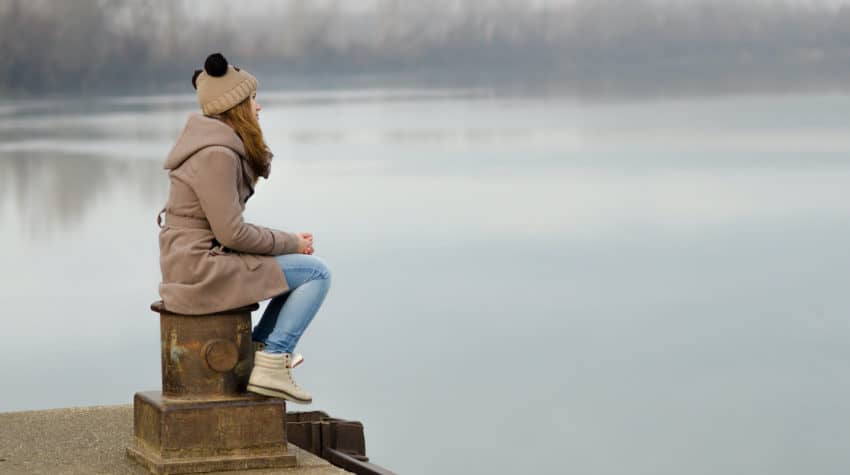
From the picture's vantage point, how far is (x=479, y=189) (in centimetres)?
2548

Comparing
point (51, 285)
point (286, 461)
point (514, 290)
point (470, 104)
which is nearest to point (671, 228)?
point (514, 290)

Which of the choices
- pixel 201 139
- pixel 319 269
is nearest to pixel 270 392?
pixel 319 269

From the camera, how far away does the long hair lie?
5.73 m

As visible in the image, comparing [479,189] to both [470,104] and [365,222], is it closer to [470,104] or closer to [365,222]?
[365,222]

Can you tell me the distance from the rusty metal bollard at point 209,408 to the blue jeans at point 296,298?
11 centimetres

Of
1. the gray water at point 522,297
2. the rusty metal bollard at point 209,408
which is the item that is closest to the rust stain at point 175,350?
the rusty metal bollard at point 209,408

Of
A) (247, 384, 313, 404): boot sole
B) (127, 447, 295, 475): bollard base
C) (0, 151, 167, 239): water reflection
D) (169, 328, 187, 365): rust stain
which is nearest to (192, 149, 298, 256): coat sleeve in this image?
(169, 328, 187, 365): rust stain

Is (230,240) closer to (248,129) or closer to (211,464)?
(248,129)

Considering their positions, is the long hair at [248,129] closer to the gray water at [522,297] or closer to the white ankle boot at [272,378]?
the white ankle boot at [272,378]

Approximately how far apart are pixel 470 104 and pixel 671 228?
38082 mm

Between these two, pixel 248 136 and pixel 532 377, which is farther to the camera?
pixel 532 377

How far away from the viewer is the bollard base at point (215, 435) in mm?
5727

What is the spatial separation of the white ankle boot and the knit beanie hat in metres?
0.85

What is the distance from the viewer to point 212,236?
5711 millimetres
